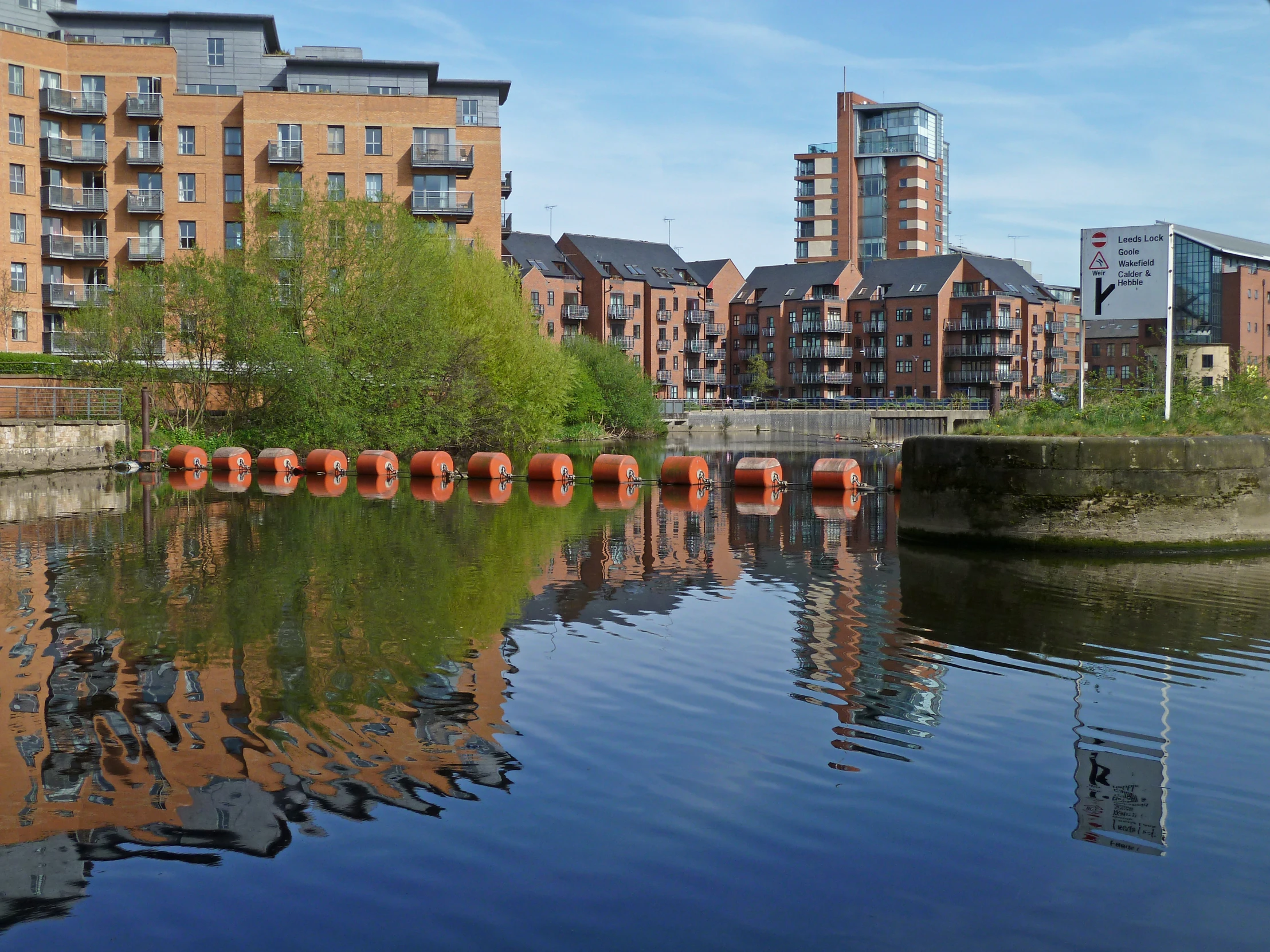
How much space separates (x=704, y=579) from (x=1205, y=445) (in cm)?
699

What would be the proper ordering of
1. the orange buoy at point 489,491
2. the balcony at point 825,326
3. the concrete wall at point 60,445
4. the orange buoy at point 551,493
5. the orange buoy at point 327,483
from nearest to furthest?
1. the orange buoy at point 551,493
2. the orange buoy at point 489,491
3. the orange buoy at point 327,483
4. the concrete wall at point 60,445
5. the balcony at point 825,326

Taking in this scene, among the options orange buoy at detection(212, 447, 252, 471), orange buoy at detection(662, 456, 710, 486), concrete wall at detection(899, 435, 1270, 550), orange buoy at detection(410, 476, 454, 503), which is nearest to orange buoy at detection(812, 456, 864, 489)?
orange buoy at detection(662, 456, 710, 486)

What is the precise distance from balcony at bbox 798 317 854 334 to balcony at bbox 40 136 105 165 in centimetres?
6984

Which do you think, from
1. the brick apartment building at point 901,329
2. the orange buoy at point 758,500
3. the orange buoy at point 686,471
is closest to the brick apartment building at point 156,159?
the orange buoy at point 686,471

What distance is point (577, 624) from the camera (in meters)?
12.2

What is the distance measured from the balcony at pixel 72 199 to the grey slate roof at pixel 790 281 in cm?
7014

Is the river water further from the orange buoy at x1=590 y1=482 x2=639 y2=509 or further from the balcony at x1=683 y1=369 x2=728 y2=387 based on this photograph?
the balcony at x1=683 y1=369 x2=728 y2=387

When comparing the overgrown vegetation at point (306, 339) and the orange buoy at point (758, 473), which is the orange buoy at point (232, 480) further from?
the orange buoy at point (758, 473)

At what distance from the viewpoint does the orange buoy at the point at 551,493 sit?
27906 mm

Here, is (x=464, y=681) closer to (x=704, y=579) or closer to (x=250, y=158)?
(x=704, y=579)

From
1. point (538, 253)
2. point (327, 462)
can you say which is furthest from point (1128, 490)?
point (538, 253)

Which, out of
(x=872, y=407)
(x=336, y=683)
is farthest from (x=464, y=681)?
(x=872, y=407)

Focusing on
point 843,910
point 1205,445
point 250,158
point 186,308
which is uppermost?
point 250,158

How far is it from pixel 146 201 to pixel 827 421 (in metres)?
54.4
